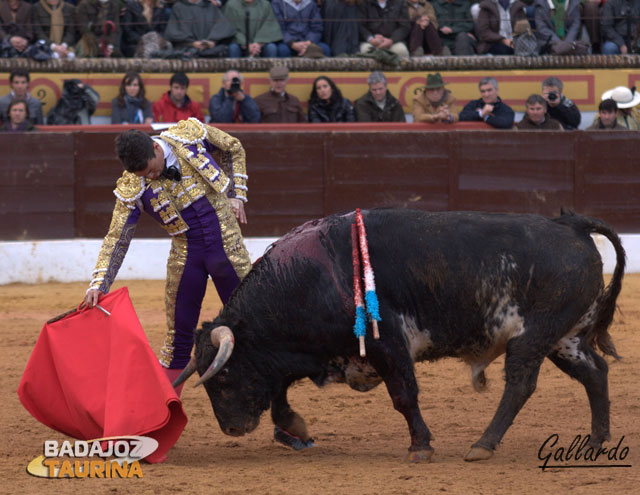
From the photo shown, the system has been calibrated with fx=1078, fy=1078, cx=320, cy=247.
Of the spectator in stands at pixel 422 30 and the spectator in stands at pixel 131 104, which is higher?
the spectator in stands at pixel 422 30

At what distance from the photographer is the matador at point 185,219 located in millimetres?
4383

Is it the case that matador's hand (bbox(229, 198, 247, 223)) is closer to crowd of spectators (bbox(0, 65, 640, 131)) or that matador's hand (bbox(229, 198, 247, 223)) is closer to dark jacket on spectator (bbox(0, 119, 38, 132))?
crowd of spectators (bbox(0, 65, 640, 131))

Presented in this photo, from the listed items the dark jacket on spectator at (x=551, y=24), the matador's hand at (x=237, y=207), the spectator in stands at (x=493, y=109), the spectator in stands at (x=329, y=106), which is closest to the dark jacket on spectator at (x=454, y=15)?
the dark jacket on spectator at (x=551, y=24)

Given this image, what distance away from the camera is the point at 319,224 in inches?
167

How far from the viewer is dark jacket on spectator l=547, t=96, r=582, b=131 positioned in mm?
9258

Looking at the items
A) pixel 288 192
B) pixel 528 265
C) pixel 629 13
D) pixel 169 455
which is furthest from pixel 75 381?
pixel 629 13

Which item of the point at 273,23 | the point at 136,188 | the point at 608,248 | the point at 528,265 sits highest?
the point at 273,23

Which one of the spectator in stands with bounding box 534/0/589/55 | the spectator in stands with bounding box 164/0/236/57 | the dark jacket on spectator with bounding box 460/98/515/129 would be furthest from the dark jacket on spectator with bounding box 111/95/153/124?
the spectator in stands with bounding box 534/0/589/55

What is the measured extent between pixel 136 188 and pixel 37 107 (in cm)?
495

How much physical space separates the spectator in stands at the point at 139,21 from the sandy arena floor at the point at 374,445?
3877 millimetres

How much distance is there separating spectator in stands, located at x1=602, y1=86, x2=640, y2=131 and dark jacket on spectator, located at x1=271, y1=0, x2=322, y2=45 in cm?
261

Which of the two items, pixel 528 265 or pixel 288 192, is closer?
pixel 528 265

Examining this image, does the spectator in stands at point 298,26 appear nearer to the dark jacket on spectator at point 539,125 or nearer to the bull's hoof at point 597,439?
the dark jacket on spectator at point 539,125

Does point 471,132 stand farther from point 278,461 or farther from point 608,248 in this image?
point 278,461
